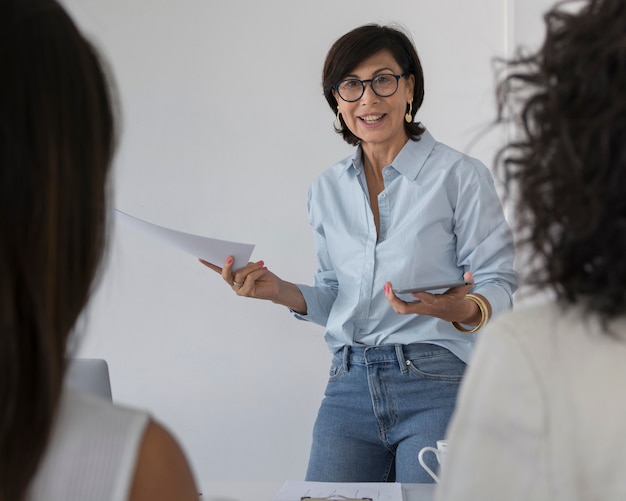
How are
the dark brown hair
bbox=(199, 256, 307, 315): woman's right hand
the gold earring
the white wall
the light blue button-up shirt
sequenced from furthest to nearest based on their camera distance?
the white wall → the gold earring → bbox=(199, 256, 307, 315): woman's right hand → the light blue button-up shirt → the dark brown hair

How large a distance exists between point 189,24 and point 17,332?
3.48m

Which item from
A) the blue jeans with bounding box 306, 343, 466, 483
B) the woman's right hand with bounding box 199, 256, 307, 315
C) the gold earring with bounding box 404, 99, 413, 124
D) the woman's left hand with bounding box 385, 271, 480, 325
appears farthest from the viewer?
the gold earring with bounding box 404, 99, 413, 124

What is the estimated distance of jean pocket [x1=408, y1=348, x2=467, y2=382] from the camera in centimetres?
219

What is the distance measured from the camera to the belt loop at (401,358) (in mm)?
2193

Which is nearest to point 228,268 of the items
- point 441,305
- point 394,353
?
point 394,353

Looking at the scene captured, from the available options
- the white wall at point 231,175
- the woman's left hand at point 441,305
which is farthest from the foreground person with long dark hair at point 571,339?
the white wall at point 231,175

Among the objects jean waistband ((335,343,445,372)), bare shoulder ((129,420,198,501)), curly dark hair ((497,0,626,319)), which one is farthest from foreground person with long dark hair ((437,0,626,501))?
jean waistband ((335,343,445,372))

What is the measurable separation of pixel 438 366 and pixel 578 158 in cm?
157

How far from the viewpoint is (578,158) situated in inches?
27.7

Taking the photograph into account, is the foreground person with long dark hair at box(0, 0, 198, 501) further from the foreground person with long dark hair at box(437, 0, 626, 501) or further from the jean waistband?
the jean waistband

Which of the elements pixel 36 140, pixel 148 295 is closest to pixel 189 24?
pixel 148 295

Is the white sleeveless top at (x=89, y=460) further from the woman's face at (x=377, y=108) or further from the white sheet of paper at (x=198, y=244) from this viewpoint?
the woman's face at (x=377, y=108)

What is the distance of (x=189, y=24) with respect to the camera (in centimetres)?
396

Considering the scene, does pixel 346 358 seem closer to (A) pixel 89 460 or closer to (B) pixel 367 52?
(B) pixel 367 52
